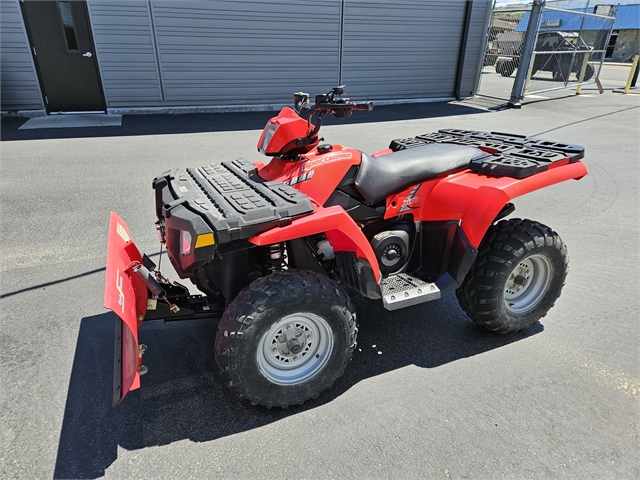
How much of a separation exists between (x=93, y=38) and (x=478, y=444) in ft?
41.0

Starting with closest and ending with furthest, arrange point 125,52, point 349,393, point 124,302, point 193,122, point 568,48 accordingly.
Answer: point 124,302, point 349,393, point 193,122, point 125,52, point 568,48

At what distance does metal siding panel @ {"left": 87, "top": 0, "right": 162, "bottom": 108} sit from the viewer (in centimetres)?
1103

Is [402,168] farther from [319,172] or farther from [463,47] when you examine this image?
[463,47]

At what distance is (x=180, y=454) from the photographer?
7.71 feet

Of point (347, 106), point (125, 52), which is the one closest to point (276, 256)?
point (347, 106)

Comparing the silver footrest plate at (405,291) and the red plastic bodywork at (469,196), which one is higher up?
the red plastic bodywork at (469,196)

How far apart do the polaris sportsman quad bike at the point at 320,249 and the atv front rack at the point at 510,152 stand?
0.02m

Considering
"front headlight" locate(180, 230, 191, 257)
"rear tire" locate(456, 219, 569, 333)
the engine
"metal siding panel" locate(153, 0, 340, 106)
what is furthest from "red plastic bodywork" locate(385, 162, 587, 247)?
"metal siding panel" locate(153, 0, 340, 106)

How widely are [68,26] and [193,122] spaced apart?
3.76 meters

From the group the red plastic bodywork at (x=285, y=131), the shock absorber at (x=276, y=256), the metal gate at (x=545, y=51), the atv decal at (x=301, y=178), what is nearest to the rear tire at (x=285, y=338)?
the shock absorber at (x=276, y=256)

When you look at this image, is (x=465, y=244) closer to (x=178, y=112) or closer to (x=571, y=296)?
(x=571, y=296)

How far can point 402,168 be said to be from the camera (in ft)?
10.1

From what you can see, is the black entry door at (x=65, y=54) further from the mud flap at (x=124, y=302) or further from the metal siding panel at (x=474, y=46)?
the metal siding panel at (x=474, y=46)

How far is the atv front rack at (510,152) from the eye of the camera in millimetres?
A: 3052
